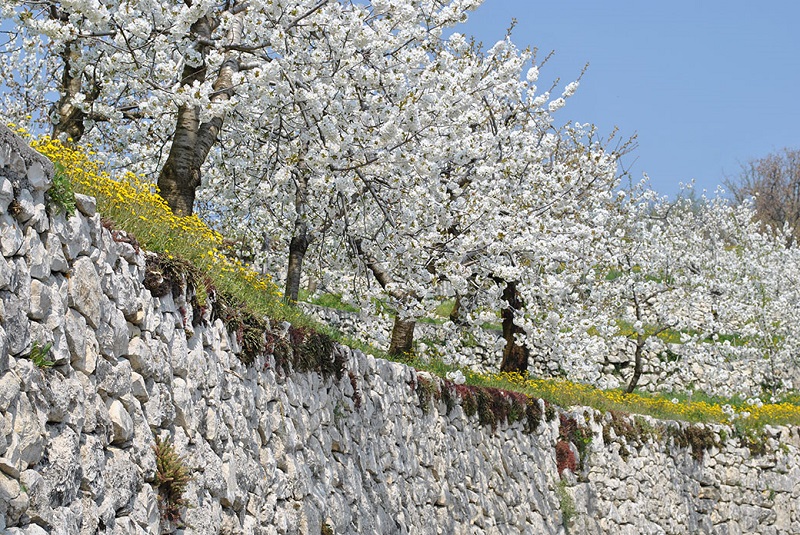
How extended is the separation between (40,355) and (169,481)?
1514 mm

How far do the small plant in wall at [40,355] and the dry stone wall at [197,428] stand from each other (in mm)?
14

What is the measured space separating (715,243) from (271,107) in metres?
21.3

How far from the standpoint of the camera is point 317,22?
7258mm

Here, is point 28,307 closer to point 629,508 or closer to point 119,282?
point 119,282

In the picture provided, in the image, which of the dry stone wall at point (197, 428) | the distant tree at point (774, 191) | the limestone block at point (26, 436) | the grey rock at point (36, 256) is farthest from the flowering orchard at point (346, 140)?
the distant tree at point (774, 191)

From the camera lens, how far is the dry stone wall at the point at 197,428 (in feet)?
12.5

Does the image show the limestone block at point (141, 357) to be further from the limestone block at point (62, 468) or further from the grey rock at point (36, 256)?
the grey rock at point (36, 256)

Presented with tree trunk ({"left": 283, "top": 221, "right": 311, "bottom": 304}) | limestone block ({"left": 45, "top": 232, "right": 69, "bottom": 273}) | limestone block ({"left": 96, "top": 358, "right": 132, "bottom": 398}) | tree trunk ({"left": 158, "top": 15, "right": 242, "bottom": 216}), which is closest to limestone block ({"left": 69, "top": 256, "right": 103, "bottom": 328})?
limestone block ({"left": 45, "top": 232, "right": 69, "bottom": 273})

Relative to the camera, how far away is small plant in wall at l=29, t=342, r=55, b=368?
3840 mm

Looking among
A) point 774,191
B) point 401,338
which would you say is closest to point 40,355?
point 401,338

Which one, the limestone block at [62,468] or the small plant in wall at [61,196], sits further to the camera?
the small plant in wall at [61,196]

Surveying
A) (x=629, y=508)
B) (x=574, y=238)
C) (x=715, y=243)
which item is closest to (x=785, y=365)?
(x=715, y=243)

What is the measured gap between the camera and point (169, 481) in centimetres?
503

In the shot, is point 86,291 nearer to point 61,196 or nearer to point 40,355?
point 61,196
